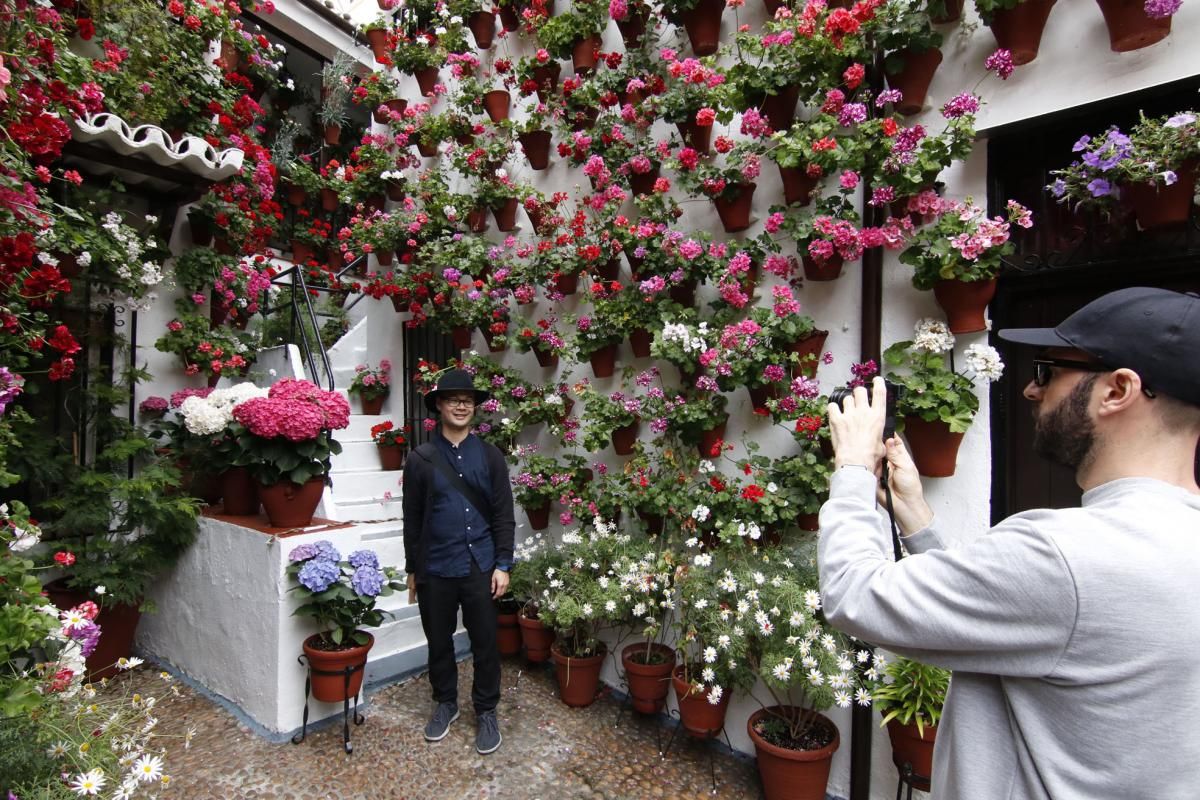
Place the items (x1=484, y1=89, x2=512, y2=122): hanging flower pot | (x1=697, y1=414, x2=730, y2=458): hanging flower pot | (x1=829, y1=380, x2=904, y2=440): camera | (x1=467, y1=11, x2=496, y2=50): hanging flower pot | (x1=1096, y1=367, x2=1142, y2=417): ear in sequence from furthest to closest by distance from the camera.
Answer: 1. (x1=467, y1=11, x2=496, y2=50): hanging flower pot
2. (x1=484, y1=89, x2=512, y2=122): hanging flower pot
3. (x1=697, y1=414, x2=730, y2=458): hanging flower pot
4. (x1=829, y1=380, x2=904, y2=440): camera
5. (x1=1096, y1=367, x2=1142, y2=417): ear

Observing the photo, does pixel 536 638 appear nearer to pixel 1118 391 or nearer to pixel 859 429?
pixel 859 429

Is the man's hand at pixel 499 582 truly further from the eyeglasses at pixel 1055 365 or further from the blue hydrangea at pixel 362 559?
the eyeglasses at pixel 1055 365

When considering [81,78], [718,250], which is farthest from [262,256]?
[718,250]

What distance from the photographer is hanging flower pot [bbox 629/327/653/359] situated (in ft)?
13.0

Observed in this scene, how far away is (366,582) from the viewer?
11.6 feet

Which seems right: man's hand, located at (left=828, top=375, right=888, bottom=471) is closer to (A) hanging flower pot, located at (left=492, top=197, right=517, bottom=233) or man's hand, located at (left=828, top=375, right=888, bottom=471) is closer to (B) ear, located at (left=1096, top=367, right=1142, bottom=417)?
(B) ear, located at (left=1096, top=367, right=1142, bottom=417)

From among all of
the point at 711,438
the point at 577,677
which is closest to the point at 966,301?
the point at 711,438

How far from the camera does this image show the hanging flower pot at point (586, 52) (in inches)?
175

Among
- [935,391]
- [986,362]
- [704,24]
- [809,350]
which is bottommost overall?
[935,391]

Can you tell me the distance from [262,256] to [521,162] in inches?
113

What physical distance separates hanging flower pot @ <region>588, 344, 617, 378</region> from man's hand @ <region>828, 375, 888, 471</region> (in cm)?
290

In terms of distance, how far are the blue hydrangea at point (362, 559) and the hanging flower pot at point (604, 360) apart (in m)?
1.98

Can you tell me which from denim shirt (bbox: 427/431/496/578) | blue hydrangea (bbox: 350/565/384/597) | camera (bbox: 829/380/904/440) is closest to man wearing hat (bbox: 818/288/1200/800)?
camera (bbox: 829/380/904/440)

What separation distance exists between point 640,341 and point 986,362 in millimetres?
2044
